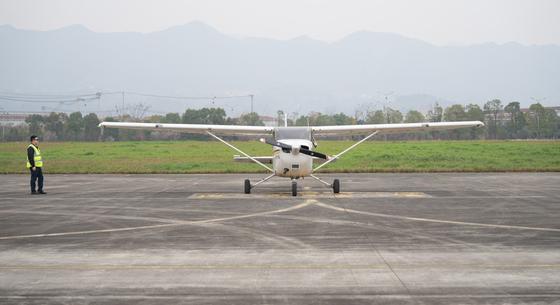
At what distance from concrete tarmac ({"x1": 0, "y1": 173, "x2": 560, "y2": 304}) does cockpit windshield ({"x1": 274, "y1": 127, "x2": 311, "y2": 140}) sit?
1.97 m

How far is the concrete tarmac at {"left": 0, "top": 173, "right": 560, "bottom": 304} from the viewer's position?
7.09 m

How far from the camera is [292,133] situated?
63.9ft

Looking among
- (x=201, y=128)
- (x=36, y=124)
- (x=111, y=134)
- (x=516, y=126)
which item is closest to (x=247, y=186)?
(x=201, y=128)

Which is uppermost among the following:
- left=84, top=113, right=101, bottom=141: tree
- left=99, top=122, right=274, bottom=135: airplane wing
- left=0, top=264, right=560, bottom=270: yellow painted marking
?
left=84, top=113, right=101, bottom=141: tree

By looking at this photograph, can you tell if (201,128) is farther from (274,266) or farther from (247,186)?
(274,266)

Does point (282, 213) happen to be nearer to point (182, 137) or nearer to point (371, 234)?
point (371, 234)

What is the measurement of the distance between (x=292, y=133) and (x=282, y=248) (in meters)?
9.89

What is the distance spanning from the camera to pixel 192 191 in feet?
66.6

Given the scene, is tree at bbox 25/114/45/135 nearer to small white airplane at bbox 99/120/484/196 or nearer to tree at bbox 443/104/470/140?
tree at bbox 443/104/470/140

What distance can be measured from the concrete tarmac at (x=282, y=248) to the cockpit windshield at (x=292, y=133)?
1967 millimetres

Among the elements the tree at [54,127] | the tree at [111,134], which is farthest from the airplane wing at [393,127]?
the tree at [54,127]

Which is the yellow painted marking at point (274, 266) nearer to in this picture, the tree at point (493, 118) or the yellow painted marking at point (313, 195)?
the yellow painted marking at point (313, 195)

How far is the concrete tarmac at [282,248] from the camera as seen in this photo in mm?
7090

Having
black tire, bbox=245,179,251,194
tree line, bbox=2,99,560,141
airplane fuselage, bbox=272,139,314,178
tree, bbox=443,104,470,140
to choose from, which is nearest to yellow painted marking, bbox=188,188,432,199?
black tire, bbox=245,179,251,194
